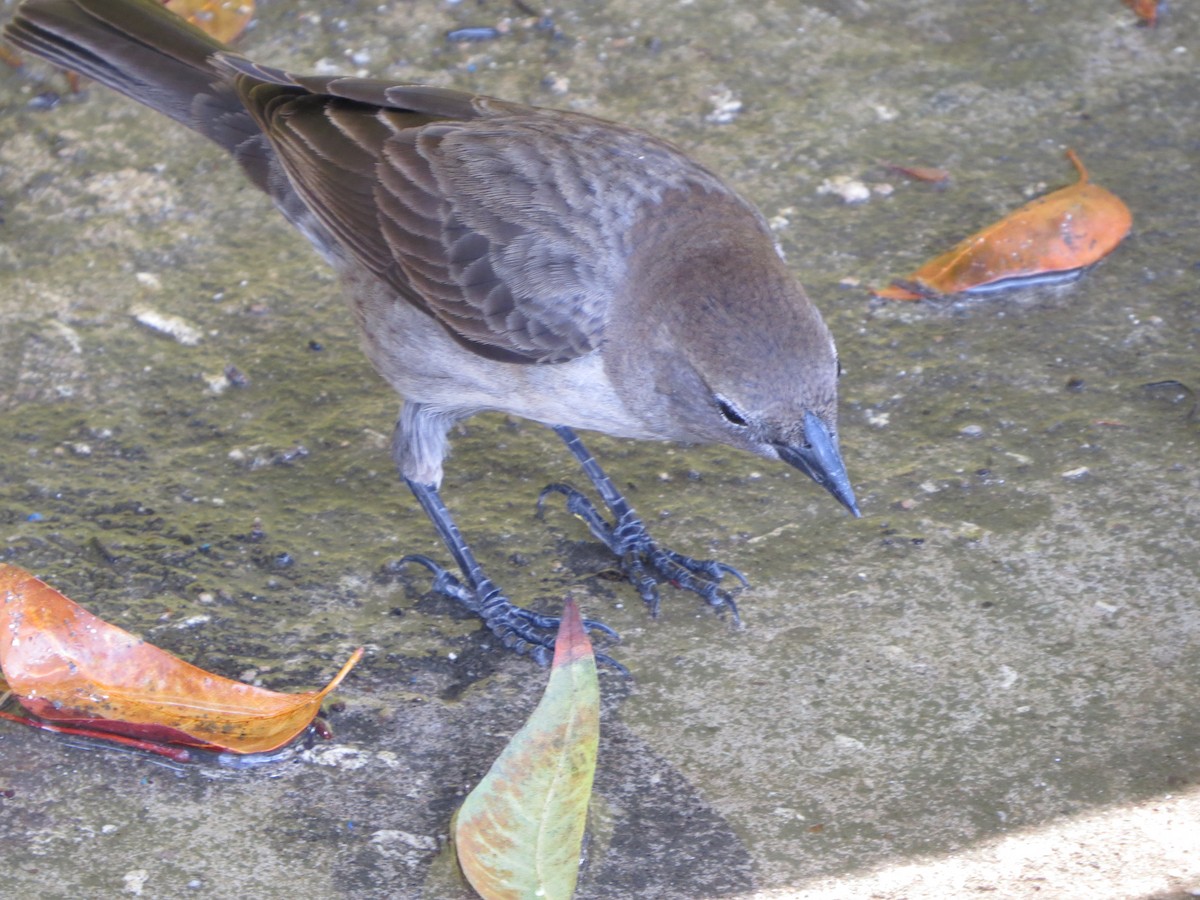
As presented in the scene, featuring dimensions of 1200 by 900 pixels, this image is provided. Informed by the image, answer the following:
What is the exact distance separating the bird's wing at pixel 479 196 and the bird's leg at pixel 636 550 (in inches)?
19.5

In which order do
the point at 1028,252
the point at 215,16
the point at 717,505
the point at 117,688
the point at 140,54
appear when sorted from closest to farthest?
the point at 117,688 < the point at 717,505 < the point at 140,54 < the point at 1028,252 < the point at 215,16

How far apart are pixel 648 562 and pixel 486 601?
49 cm

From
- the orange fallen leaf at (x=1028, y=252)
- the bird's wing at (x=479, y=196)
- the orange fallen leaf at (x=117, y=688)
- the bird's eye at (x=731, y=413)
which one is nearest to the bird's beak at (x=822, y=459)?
the bird's eye at (x=731, y=413)

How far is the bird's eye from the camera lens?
3547 mm

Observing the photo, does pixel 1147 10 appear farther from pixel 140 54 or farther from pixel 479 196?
pixel 140 54

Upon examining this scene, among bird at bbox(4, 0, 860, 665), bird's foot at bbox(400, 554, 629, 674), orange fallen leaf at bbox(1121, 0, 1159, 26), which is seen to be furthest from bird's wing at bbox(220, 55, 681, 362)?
orange fallen leaf at bbox(1121, 0, 1159, 26)

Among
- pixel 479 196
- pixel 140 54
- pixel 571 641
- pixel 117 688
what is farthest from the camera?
pixel 140 54

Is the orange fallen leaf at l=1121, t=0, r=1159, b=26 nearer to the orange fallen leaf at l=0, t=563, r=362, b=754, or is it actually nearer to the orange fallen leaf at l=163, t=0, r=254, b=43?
the orange fallen leaf at l=163, t=0, r=254, b=43

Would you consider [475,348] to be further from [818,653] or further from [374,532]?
[818,653]

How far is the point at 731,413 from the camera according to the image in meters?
3.57

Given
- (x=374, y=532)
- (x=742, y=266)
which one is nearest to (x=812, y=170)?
(x=742, y=266)

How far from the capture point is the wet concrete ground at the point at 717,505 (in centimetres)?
308

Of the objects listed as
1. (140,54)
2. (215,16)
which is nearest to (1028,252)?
(140,54)

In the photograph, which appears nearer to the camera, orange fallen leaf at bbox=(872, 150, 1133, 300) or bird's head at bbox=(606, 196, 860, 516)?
bird's head at bbox=(606, 196, 860, 516)
